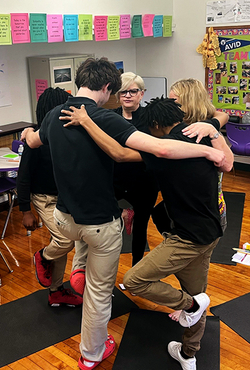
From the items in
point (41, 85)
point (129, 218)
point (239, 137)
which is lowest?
point (129, 218)

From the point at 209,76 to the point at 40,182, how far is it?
4110 mm

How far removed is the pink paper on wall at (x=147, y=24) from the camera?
18.9 ft

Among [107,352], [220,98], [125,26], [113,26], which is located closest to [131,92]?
[107,352]

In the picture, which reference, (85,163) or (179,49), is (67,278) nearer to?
(85,163)

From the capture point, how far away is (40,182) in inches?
114

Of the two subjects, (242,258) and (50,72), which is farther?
(50,72)

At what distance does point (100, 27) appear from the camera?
5234 mm

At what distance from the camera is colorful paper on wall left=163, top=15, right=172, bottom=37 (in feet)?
20.1

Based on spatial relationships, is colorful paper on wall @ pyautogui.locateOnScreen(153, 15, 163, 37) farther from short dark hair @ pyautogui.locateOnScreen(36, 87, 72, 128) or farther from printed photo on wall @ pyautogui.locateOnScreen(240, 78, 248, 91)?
short dark hair @ pyautogui.locateOnScreen(36, 87, 72, 128)

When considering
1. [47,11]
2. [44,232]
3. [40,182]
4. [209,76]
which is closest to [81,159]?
[40,182]

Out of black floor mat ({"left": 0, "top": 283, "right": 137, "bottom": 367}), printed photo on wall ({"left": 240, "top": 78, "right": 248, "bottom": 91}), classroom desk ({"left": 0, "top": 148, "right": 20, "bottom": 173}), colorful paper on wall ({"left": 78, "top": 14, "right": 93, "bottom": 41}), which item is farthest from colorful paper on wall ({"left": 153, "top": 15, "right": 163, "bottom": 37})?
black floor mat ({"left": 0, "top": 283, "right": 137, "bottom": 367})

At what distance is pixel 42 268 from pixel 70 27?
3.12 m

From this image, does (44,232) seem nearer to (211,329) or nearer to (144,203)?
(144,203)

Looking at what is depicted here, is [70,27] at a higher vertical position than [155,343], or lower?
higher
